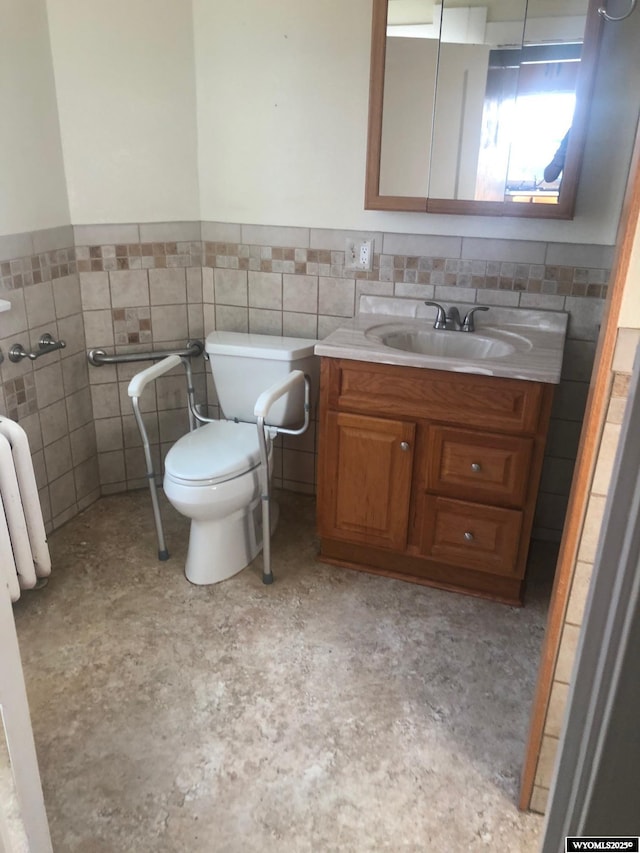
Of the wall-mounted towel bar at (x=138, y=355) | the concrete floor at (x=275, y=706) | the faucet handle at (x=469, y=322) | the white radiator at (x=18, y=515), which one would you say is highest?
the faucet handle at (x=469, y=322)

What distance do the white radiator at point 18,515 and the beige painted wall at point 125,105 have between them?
99cm

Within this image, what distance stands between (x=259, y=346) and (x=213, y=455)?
18.2 inches

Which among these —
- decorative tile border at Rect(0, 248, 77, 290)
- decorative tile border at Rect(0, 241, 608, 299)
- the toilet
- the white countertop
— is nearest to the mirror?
decorative tile border at Rect(0, 241, 608, 299)

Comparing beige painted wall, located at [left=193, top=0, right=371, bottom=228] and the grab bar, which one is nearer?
the grab bar

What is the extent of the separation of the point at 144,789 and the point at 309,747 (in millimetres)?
403

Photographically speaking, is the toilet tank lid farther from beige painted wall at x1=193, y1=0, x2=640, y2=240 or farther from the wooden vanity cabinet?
beige painted wall at x1=193, y1=0, x2=640, y2=240

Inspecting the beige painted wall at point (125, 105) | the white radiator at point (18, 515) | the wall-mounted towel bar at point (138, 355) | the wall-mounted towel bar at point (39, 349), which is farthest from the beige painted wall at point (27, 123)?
the white radiator at point (18, 515)

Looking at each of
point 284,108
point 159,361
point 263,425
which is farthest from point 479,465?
point 284,108

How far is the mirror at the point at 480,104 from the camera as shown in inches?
79.1

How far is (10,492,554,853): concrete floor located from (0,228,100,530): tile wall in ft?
0.88

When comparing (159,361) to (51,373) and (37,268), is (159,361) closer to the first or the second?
(51,373)

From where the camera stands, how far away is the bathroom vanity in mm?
1973

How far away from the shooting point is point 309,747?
1646mm

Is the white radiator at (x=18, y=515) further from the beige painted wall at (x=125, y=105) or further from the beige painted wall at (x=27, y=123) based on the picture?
the beige painted wall at (x=125, y=105)
